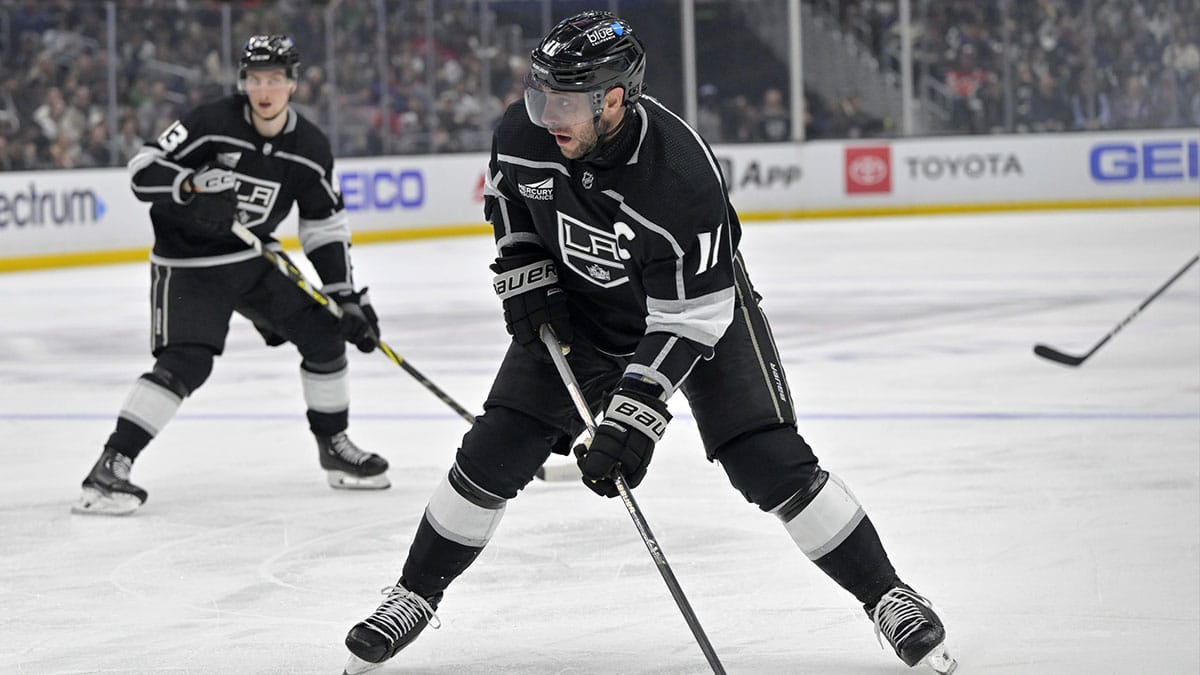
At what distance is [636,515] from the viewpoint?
2541 mm

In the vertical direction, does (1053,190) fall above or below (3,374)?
below

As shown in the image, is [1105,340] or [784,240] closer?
[1105,340]

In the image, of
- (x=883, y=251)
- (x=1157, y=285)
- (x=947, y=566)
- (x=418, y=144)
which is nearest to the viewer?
(x=947, y=566)

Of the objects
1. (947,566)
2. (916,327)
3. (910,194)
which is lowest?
(910,194)

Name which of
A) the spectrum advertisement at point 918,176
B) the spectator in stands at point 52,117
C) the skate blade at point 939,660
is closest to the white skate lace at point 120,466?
the skate blade at point 939,660

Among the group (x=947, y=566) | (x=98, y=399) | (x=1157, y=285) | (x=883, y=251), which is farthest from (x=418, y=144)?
(x=947, y=566)

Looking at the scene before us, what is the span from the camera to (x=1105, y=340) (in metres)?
5.83

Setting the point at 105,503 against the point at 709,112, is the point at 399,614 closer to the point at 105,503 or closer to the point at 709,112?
the point at 105,503

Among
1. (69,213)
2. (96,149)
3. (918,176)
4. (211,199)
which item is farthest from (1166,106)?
(211,199)

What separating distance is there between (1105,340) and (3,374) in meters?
3.96

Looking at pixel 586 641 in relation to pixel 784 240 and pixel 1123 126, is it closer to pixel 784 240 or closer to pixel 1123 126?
pixel 784 240

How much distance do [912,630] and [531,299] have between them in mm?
762

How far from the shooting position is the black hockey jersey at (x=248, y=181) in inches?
158

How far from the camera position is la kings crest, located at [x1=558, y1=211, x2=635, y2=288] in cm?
253
